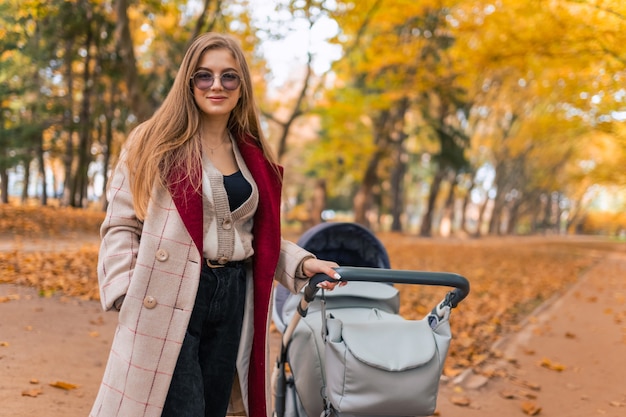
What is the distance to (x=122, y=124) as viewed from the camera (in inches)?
732

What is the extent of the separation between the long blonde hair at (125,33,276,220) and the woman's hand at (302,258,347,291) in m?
0.58

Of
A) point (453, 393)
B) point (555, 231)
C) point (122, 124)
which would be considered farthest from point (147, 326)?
point (555, 231)

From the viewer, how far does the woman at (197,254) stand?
190 cm

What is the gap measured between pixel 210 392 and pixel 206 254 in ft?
1.87

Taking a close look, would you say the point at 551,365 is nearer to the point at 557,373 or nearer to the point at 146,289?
the point at 557,373

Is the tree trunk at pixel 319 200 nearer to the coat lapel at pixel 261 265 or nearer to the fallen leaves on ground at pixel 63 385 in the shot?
Answer: the fallen leaves on ground at pixel 63 385

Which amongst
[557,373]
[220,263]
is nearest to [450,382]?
[557,373]

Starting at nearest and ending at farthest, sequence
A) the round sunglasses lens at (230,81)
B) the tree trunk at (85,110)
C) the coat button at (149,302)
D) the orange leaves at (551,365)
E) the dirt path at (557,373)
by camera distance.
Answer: the coat button at (149,302) → the round sunglasses lens at (230,81) → the dirt path at (557,373) → the orange leaves at (551,365) → the tree trunk at (85,110)

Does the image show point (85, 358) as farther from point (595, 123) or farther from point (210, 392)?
point (595, 123)

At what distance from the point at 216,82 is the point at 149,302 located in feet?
2.82

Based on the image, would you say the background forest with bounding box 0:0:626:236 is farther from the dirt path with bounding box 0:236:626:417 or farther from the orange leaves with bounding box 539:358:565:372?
the orange leaves with bounding box 539:358:565:372

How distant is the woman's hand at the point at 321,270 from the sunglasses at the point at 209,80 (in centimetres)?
77

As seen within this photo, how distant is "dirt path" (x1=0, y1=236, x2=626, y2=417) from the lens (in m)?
→ 3.66

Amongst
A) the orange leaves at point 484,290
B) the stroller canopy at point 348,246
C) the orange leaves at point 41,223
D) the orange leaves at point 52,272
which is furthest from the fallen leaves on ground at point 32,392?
the orange leaves at point 41,223
